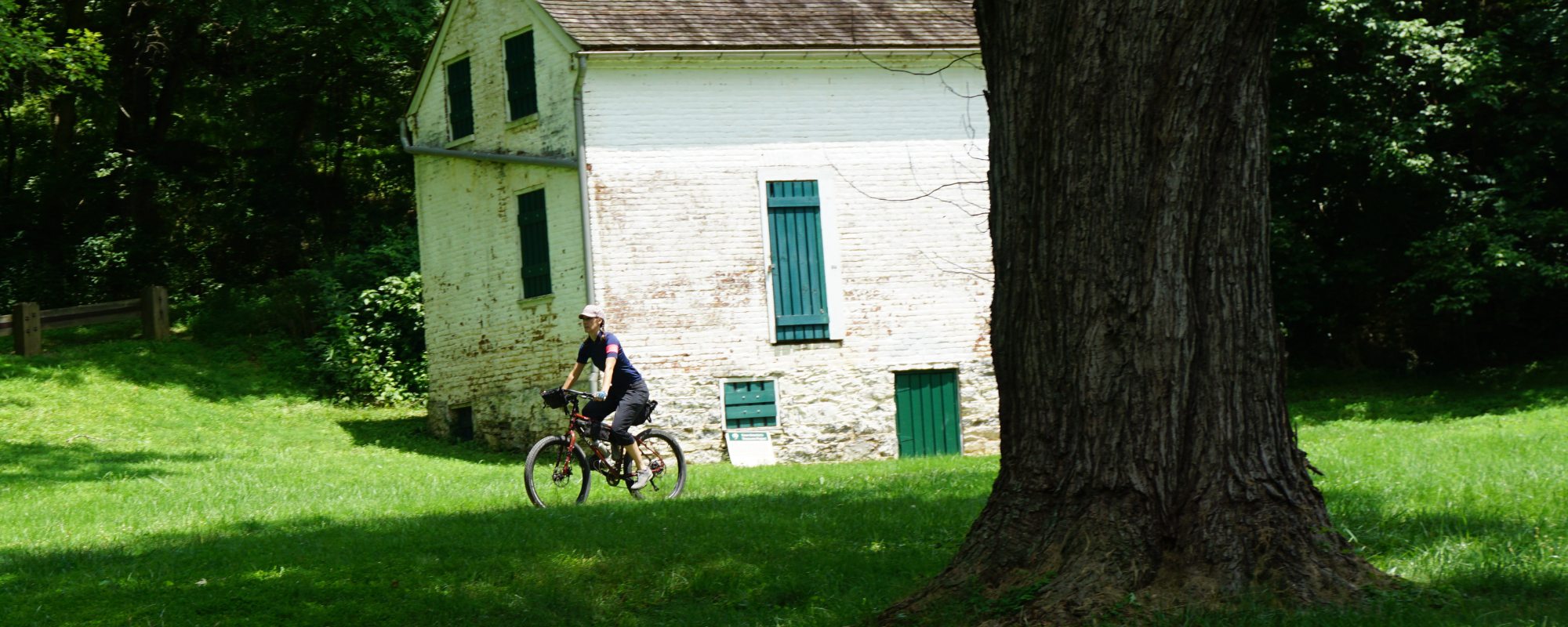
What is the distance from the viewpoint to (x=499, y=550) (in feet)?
29.9

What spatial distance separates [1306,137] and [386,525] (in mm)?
17551

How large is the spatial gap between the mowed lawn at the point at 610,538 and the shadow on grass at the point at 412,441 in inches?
70.3

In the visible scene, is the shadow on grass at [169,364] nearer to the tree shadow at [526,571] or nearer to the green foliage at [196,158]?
the green foliage at [196,158]

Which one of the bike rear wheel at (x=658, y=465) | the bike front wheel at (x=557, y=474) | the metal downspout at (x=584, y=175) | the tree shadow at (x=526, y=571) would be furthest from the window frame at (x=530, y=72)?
the tree shadow at (x=526, y=571)

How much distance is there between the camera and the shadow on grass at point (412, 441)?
813 inches

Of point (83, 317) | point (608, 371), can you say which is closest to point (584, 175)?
point (608, 371)

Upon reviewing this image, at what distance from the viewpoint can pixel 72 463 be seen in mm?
16875

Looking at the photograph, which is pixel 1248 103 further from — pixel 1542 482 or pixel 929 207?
pixel 929 207

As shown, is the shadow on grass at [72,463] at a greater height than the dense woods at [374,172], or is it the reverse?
the dense woods at [374,172]

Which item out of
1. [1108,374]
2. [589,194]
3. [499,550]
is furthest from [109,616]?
[589,194]

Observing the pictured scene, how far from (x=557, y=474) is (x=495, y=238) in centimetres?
940

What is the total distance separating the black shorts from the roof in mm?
7676

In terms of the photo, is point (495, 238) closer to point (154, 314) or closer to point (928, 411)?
point (928, 411)

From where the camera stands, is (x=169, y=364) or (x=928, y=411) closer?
(x=928, y=411)
